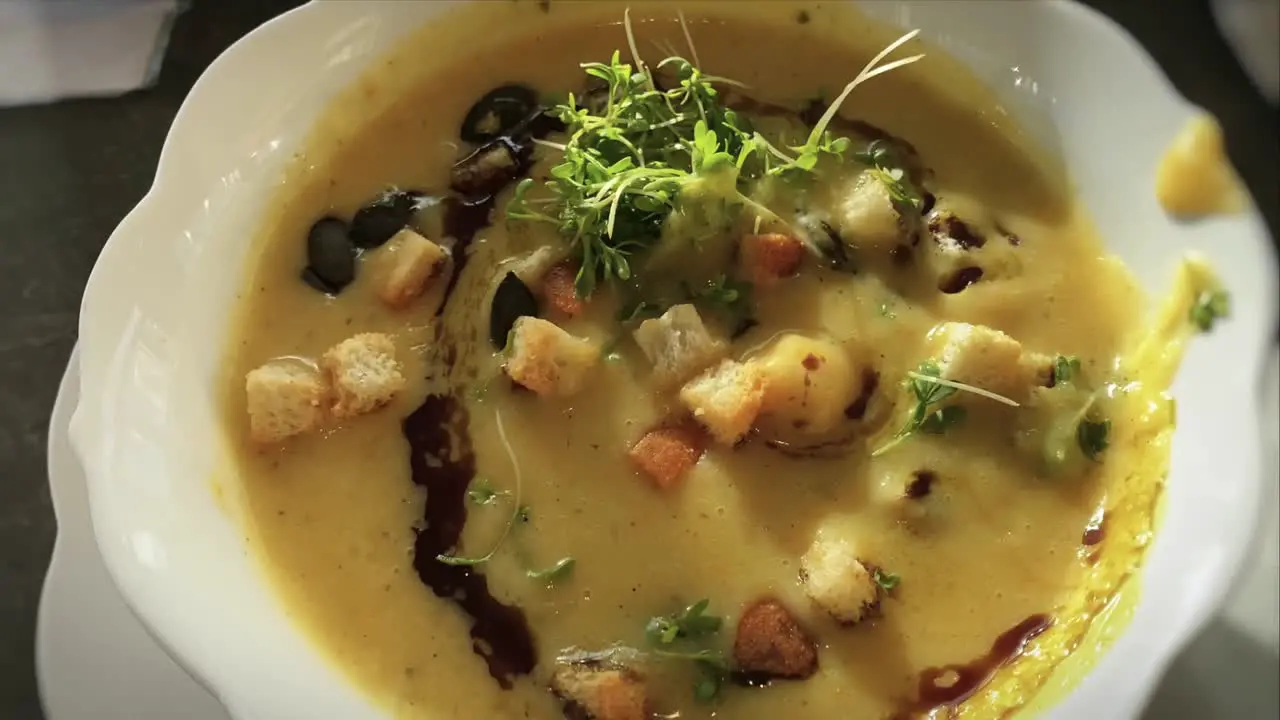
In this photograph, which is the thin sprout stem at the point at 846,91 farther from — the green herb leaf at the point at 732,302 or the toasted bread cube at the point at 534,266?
the toasted bread cube at the point at 534,266

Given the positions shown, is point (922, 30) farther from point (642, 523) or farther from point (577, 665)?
point (577, 665)

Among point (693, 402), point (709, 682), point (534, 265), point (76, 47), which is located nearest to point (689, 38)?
point (534, 265)

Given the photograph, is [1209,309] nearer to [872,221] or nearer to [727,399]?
[872,221]

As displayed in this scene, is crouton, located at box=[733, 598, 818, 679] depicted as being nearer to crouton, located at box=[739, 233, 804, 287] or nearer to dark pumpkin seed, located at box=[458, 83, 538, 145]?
crouton, located at box=[739, 233, 804, 287]

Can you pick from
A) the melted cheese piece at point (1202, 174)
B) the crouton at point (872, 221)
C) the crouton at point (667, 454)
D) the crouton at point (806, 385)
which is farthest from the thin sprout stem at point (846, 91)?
the crouton at point (667, 454)

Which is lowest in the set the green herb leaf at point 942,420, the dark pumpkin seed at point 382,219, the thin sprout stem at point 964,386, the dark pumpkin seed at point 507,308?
the dark pumpkin seed at point 382,219

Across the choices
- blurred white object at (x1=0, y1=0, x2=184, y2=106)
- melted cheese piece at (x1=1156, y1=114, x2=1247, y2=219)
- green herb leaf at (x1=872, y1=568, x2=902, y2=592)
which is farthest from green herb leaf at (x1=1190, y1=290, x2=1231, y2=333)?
blurred white object at (x1=0, y1=0, x2=184, y2=106)
